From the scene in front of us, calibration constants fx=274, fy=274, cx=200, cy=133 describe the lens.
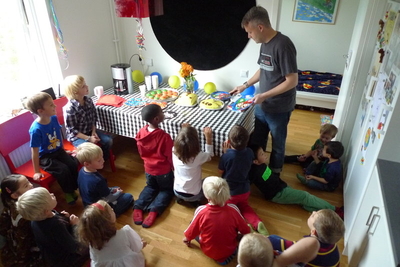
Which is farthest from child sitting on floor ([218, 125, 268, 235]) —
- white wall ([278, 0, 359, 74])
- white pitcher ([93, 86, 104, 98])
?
white wall ([278, 0, 359, 74])

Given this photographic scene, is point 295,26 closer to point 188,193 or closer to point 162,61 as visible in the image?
point 162,61

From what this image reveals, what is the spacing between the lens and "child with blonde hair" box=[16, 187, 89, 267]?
1517mm

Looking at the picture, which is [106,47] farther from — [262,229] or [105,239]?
[262,229]

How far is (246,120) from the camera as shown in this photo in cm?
260

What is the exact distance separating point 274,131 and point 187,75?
3.40 ft

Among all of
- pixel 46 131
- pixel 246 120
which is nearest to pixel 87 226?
pixel 46 131

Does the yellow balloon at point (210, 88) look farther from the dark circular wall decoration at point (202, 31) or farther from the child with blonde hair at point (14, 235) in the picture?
the child with blonde hair at point (14, 235)

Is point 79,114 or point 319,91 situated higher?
point 79,114

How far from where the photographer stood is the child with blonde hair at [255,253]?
1257 mm

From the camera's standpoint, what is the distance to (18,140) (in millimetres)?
2240

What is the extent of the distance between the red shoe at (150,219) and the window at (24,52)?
4.96ft

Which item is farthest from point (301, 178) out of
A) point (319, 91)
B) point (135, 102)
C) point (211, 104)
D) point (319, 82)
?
point (319, 82)

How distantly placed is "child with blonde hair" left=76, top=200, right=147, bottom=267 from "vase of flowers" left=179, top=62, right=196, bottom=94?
1.62 metres

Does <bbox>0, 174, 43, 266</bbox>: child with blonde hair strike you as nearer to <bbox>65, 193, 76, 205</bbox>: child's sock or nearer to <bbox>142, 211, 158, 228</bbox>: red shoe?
<bbox>65, 193, 76, 205</bbox>: child's sock
